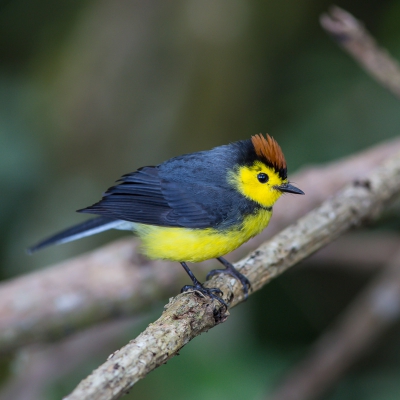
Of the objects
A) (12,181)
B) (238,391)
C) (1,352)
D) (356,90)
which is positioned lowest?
(238,391)

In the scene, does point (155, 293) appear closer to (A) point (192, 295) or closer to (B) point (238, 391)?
(B) point (238, 391)

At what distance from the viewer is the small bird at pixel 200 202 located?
302cm

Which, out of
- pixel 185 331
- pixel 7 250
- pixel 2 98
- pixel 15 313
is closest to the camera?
pixel 185 331

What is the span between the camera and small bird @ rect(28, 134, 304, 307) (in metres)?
3.02

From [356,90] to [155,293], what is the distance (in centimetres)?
303

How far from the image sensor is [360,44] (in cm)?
395


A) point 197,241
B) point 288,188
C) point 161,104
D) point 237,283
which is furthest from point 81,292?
point 161,104

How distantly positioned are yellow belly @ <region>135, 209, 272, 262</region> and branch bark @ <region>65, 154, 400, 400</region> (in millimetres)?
132

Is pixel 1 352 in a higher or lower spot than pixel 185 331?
higher

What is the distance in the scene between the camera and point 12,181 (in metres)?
4.95

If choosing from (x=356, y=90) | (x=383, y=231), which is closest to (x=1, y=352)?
(x=383, y=231)

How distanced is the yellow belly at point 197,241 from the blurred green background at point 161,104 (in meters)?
1.91

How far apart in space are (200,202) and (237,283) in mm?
538

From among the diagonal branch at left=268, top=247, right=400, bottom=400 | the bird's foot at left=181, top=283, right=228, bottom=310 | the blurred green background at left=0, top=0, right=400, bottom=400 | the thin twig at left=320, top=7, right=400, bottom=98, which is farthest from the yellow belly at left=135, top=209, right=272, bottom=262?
the blurred green background at left=0, top=0, right=400, bottom=400
